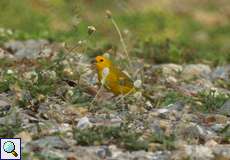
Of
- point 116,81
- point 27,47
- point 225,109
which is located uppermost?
point 27,47

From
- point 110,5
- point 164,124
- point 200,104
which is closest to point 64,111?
point 164,124

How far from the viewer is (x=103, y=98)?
7.96 metres

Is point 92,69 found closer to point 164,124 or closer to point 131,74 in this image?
point 131,74

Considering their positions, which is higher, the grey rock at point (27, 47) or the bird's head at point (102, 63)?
the grey rock at point (27, 47)

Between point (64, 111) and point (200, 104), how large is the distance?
1258 mm

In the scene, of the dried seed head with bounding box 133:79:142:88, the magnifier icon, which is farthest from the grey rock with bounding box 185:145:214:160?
the dried seed head with bounding box 133:79:142:88

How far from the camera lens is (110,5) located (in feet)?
47.1

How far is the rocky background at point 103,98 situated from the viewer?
6.50 meters

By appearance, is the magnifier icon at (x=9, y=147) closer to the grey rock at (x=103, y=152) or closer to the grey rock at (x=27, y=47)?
the grey rock at (x=103, y=152)

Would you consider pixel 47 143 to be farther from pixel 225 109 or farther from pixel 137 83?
pixel 225 109

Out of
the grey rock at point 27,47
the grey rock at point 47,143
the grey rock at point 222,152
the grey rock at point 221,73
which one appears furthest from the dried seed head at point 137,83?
the grey rock at point 221,73

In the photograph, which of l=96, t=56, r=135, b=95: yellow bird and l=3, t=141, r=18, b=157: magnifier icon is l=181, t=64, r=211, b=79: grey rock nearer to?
l=96, t=56, r=135, b=95: yellow bird

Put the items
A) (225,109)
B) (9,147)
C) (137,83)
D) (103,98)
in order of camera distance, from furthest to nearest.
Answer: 1. (103,98)
2. (225,109)
3. (137,83)
4. (9,147)

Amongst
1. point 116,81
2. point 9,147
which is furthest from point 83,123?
point 116,81
